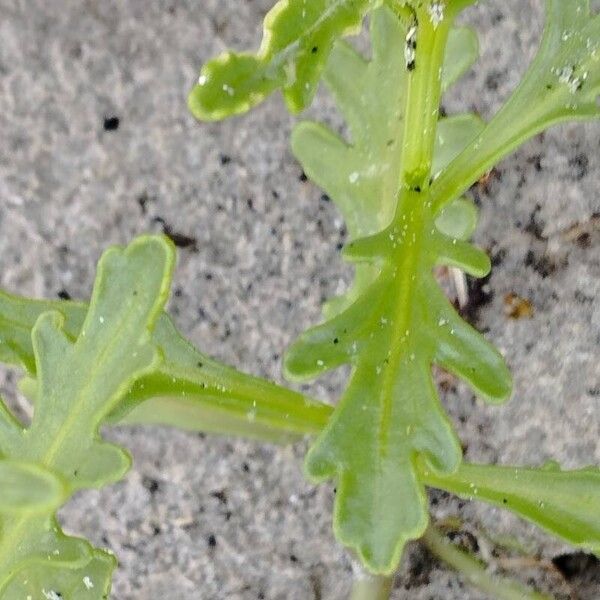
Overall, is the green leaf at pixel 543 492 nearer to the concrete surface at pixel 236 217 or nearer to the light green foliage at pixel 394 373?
the light green foliage at pixel 394 373

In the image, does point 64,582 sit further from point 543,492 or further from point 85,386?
point 543,492

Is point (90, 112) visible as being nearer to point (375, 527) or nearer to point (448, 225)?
point (448, 225)

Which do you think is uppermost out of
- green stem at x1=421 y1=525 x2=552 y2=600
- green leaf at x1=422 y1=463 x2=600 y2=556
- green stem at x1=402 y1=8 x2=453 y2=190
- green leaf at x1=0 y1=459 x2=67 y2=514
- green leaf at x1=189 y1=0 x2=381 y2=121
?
green stem at x1=402 y1=8 x2=453 y2=190

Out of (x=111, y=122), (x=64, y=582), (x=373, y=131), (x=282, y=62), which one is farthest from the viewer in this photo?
(x=111, y=122)

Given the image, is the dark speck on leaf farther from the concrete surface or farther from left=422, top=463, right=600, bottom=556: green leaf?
left=422, top=463, right=600, bottom=556: green leaf

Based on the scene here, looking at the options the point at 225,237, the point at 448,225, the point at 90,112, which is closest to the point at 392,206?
the point at 448,225

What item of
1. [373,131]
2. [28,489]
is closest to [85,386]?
[28,489]

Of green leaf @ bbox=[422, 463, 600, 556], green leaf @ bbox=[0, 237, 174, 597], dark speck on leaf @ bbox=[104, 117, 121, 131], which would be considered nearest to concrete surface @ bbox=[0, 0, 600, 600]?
dark speck on leaf @ bbox=[104, 117, 121, 131]
